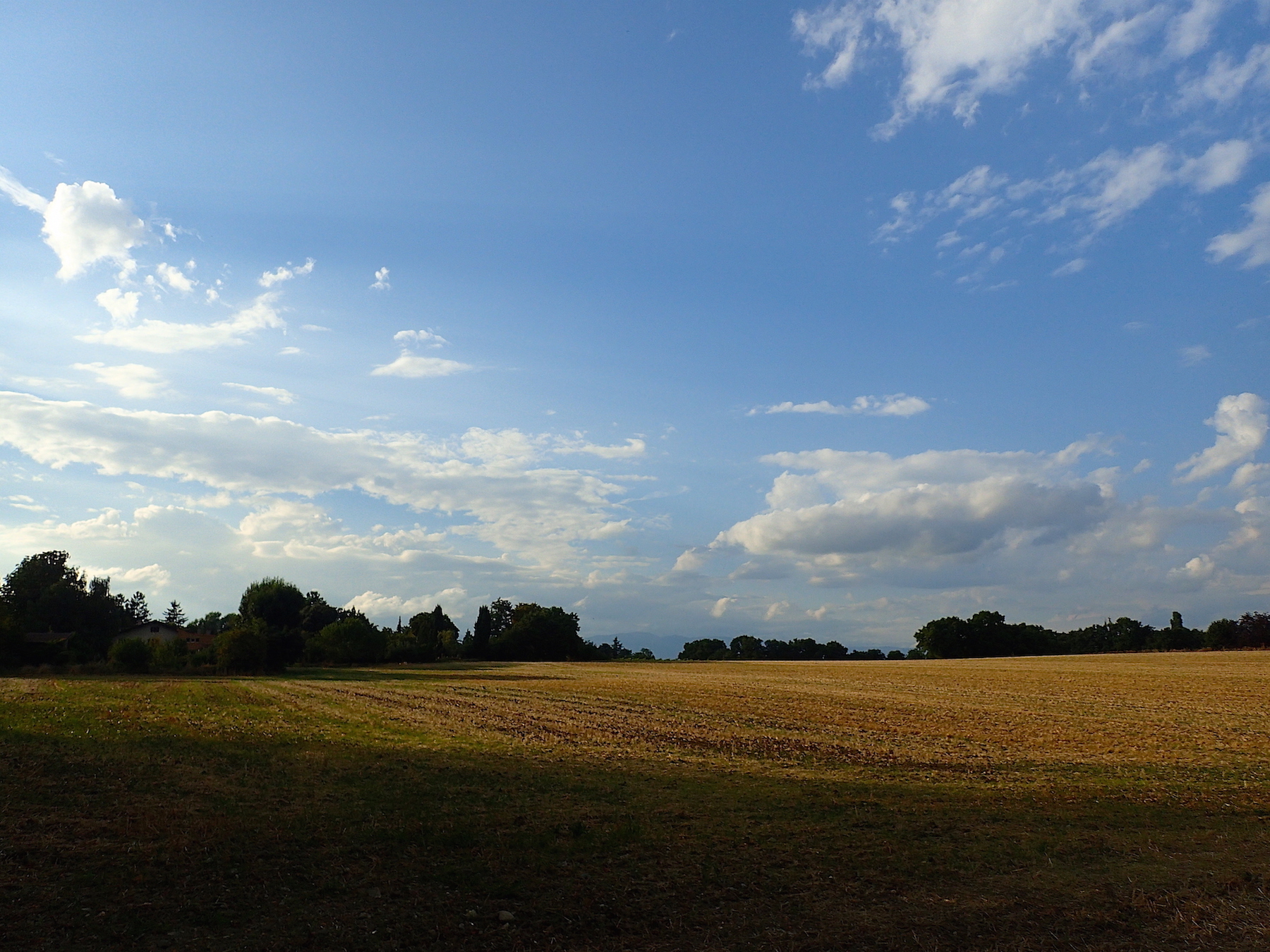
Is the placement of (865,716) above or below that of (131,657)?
below

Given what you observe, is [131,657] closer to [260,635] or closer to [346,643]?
[260,635]

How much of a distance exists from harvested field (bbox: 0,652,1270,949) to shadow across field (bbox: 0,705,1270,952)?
53mm

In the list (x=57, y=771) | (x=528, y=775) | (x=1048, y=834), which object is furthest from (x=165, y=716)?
(x=1048, y=834)

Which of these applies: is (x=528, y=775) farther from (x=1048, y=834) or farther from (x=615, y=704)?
(x=615, y=704)

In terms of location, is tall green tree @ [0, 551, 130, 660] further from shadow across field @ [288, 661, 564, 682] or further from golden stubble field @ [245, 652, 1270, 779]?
golden stubble field @ [245, 652, 1270, 779]

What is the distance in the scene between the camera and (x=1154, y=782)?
1806 cm

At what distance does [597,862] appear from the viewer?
1140 cm

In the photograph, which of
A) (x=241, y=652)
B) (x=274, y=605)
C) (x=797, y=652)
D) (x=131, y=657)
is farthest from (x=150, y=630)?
(x=797, y=652)

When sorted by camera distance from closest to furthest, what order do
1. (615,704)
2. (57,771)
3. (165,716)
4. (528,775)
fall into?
(57,771) < (528,775) < (165,716) < (615,704)

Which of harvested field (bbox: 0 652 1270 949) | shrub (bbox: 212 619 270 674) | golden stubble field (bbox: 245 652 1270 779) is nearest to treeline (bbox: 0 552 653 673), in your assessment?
Answer: shrub (bbox: 212 619 270 674)

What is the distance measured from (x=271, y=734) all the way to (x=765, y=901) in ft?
63.5

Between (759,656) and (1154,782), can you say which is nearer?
(1154,782)

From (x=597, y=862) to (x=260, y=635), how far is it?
79.8 metres

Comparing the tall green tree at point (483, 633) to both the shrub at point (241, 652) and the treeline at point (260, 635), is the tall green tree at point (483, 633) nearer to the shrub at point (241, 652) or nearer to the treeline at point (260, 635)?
the treeline at point (260, 635)
